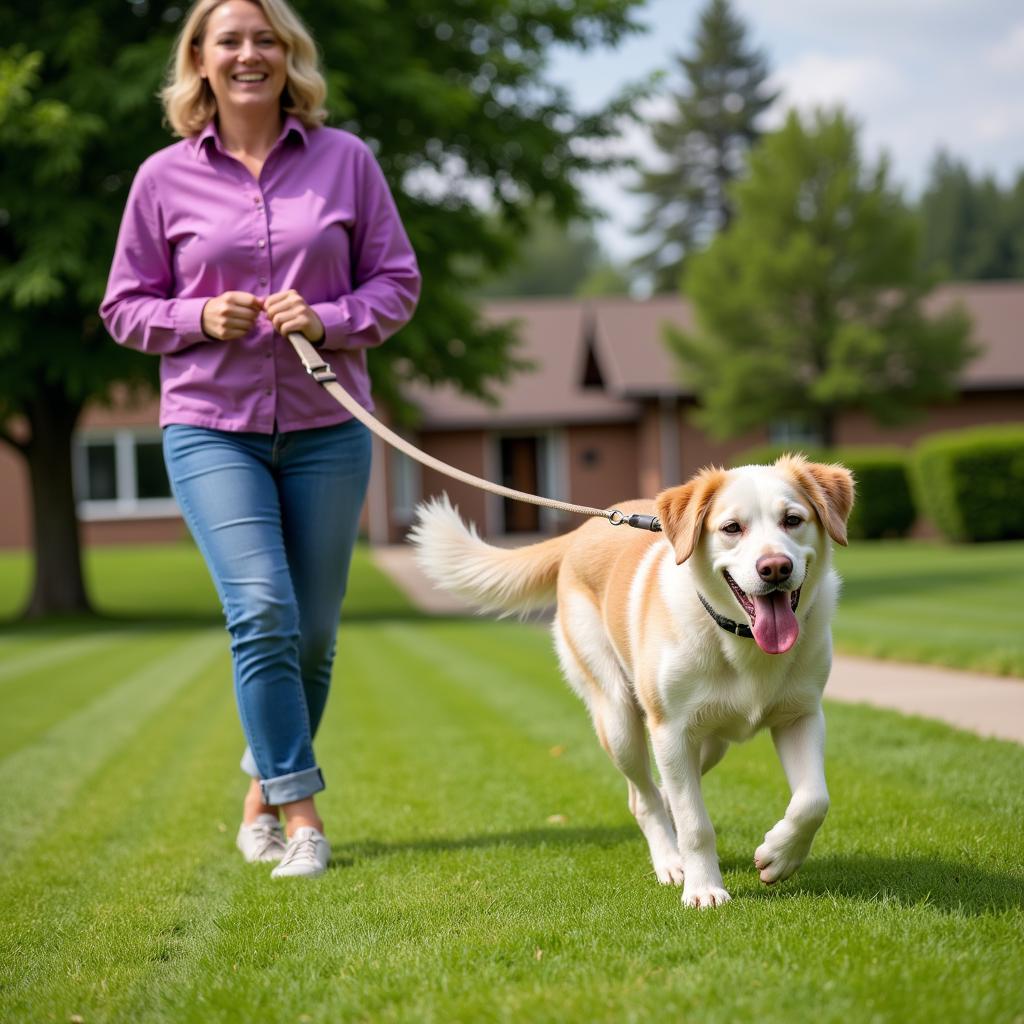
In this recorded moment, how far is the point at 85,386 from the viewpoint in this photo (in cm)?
1561

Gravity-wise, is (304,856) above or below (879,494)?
below

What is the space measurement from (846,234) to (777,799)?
1061 inches

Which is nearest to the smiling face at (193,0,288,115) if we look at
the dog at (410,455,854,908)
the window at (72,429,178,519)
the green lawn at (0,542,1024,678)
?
the dog at (410,455,854,908)

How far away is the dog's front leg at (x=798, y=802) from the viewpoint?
3.49 metres

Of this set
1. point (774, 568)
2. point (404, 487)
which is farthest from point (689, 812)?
point (404, 487)

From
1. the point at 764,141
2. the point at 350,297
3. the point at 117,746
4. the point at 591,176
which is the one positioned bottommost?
the point at 117,746

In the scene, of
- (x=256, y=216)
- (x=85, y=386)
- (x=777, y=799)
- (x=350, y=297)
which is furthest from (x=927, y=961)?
(x=85, y=386)

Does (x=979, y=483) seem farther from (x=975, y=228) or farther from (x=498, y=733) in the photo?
(x=975, y=228)

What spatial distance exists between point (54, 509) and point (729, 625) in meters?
16.2

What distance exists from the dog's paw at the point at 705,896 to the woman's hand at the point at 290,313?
2112 millimetres

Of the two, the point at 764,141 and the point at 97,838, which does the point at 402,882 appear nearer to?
the point at 97,838

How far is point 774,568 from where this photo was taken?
337 centimetres

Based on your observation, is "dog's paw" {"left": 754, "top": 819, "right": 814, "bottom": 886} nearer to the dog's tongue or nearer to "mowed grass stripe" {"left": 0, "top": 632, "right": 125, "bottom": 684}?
the dog's tongue

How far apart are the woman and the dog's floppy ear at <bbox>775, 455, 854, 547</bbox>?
5.21 ft
